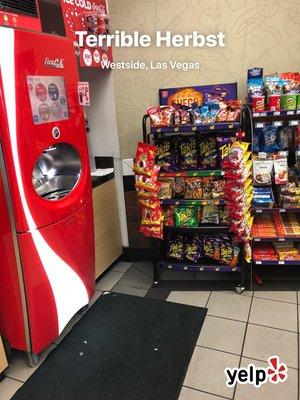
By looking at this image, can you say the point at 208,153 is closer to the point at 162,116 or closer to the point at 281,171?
the point at 162,116

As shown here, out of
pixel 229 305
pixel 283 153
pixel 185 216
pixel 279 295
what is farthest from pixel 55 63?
pixel 279 295

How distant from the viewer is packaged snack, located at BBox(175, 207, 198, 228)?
109 inches

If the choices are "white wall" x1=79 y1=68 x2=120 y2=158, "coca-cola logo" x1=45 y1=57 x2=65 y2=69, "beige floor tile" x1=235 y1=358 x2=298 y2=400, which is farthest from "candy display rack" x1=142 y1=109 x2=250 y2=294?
"beige floor tile" x1=235 y1=358 x2=298 y2=400

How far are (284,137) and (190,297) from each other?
1.49 meters

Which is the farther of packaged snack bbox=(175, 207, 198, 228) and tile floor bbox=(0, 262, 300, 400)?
packaged snack bbox=(175, 207, 198, 228)

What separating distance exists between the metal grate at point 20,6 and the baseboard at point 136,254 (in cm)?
222

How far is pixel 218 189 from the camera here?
2.64m

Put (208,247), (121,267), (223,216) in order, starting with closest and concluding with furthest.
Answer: (223,216) < (208,247) < (121,267)

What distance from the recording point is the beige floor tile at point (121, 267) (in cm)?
329

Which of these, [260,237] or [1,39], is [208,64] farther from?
[1,39]

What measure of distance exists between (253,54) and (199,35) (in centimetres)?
47

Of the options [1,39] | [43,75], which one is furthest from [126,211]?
[1,39]

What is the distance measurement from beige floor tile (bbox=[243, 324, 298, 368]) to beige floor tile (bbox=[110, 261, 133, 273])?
139 centimetres

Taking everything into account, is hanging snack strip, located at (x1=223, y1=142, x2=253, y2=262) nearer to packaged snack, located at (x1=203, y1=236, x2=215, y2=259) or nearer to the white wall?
packaged snack, located at (x1=203, y1=236, x2=215, y2=259)
